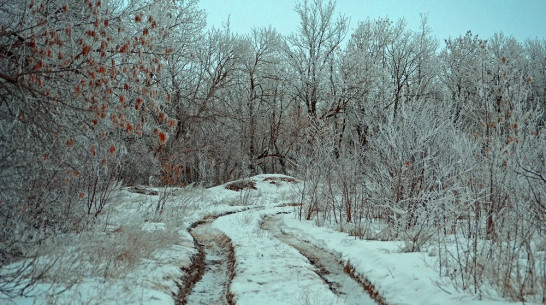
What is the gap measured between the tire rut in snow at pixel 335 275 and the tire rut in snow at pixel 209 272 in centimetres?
141

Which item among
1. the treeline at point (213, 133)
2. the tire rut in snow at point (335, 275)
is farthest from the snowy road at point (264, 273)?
the treeline at point (213, 133)

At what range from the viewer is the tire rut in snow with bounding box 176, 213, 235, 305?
5165 mm

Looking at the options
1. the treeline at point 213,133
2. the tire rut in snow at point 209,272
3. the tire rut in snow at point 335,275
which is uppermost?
the treeline at point 213,133

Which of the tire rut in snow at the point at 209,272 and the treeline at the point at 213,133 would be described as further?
the tire rut in snow at the point at 209,272

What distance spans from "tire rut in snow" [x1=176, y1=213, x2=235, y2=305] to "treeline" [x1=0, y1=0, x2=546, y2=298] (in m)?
2.09

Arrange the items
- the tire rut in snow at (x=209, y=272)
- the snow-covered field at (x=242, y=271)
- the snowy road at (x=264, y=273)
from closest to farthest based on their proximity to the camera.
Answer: the snow-covered field at (x=242, y=271) < the snowy road at (x=264, y=273) < the tire rut in snow at (x=209, y=272)

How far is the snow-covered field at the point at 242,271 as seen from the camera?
14.3 ft

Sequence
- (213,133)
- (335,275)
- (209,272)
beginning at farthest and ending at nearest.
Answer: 1. (213,133)
2. (209,272)
3. (335,275)

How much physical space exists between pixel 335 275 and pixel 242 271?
1.46 metres

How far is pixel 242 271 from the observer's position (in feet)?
20.0

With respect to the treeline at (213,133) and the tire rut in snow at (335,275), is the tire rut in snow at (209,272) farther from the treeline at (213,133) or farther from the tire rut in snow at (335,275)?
the treeline at (213,133)

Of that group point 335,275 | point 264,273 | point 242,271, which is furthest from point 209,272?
point 335,275

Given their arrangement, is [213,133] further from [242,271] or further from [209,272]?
[242,271]

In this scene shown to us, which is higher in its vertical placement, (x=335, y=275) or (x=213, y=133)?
(x=213, y=133)
